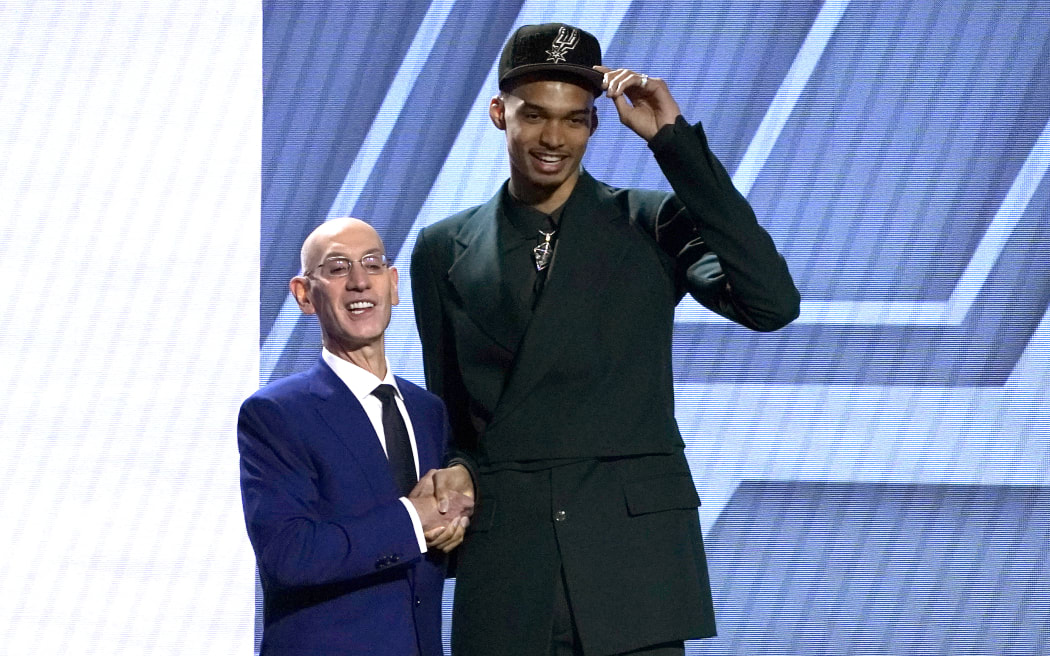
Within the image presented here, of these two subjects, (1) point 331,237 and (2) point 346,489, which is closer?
(2) point 346,489

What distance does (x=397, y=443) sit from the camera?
179cm

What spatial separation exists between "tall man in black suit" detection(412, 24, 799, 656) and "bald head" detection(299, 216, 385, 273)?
0.13 meters

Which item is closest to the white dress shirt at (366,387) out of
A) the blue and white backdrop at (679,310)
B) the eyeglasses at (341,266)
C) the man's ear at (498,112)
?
the eyeglasses at (341,266)

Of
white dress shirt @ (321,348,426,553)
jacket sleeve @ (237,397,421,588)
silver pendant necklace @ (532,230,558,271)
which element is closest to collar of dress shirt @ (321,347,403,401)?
white dress shirt @ (321,348,426,553)

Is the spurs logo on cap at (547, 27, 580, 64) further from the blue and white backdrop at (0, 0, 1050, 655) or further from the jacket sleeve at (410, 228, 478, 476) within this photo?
the blue and white backdrop at (0, 0, 1050, 655)

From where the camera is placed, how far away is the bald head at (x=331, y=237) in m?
1.83

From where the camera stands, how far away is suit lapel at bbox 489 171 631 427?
69.7 inches

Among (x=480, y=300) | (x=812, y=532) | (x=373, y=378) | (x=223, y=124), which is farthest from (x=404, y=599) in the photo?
(x=223, y=124)

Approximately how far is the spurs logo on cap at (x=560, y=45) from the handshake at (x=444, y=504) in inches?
22.0

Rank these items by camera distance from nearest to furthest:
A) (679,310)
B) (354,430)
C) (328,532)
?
(328,532), (354,430), (679,310)

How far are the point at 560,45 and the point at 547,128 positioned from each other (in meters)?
0.12

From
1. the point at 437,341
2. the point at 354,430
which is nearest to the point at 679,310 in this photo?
the point at 437,341

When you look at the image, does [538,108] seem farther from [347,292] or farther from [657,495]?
[657,495]

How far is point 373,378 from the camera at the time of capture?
1.81 m
